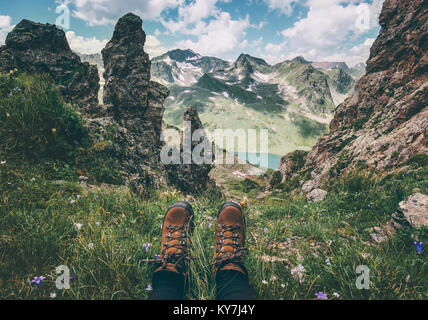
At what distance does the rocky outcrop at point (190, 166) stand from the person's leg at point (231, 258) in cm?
3200

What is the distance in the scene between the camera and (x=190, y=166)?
39.6 metres

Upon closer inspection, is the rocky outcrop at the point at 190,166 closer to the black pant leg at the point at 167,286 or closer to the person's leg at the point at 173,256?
the person's leg at the point at 173,256

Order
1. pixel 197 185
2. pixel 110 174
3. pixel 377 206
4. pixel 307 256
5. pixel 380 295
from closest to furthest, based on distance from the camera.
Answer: pixel 380 295
pixel 307 256
pixel 377 206
pixel 110 174
pixel 197 185

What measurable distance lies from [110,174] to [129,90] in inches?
888

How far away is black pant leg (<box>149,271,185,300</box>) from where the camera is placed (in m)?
2.24

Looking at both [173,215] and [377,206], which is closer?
[173,215]

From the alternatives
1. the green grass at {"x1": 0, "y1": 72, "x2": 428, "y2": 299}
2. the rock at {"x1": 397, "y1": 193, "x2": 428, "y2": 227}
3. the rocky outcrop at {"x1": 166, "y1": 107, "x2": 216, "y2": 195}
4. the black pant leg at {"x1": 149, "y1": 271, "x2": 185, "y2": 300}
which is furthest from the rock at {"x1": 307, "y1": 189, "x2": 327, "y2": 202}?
the rocky outcrop at {"x1": 166, "y1": 107, "x2": 216, "y2": 195}

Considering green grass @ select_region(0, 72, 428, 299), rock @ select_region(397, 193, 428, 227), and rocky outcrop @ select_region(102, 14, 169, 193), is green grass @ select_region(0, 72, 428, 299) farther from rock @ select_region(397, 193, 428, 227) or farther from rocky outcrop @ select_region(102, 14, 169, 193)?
rocky outcrop @ select_region(102, 14, 169, 193)

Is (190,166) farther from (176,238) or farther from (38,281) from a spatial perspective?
(38,281)

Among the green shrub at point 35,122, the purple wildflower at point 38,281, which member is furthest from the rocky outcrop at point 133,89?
the purple wildflower at point 38,281

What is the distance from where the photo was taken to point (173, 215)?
3723 mm

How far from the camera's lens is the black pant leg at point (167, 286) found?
2.24 metres
